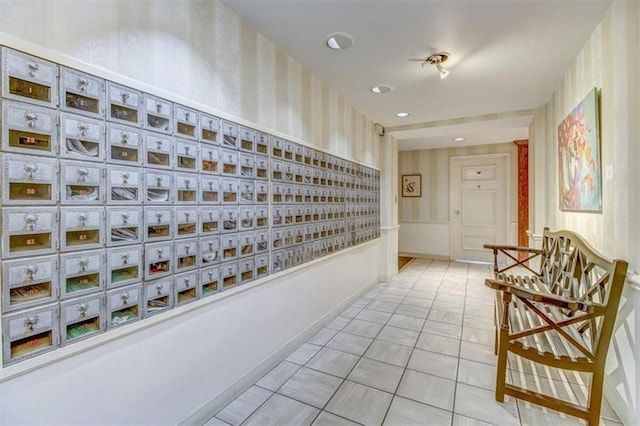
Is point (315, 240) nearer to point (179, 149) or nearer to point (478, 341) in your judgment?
point (179, 149)

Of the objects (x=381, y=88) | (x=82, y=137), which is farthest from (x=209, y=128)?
(x=381, y=88)

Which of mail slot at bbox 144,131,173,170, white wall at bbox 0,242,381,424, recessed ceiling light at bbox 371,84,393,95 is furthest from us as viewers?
recessed ceiling light at bbox 371,84,393,95

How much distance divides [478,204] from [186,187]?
5.81 meters

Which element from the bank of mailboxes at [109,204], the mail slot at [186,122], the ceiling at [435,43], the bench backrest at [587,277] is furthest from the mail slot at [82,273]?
the bench backrest at [587,277]

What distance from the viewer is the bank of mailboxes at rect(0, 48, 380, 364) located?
37.2 inches

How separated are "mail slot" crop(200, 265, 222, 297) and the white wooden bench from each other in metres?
1.63

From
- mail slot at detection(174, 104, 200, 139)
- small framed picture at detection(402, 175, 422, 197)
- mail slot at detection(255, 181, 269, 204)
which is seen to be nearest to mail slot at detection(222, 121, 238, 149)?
mail slot at detection(174, 104, 200, 139)

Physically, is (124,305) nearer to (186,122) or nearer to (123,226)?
(123,226)

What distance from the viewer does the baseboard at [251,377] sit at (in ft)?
5.12

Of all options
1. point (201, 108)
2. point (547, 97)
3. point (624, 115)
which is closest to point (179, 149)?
point (201, 108)

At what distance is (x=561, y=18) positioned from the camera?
1.80 metres

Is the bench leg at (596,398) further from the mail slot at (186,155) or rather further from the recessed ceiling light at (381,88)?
the recessed ceiling light at (381,88)

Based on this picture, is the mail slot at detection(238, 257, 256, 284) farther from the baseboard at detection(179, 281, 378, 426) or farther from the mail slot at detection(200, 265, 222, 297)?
the baseboard at detection(179, 281, 378, 426)

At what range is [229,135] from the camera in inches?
67.2
